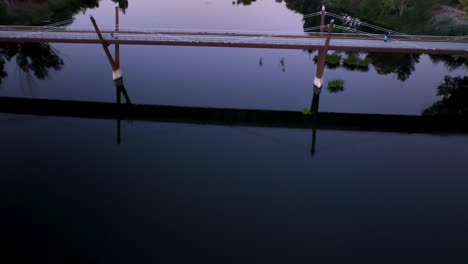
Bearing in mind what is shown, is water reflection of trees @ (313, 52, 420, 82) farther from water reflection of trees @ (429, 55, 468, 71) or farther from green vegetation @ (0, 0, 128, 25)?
green vegetation @ (0, 0, 128, 25)

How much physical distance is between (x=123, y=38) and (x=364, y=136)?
1054 inches

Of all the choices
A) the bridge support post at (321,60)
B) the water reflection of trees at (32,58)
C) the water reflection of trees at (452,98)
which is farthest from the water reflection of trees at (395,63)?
the water reflection of trees at (32,58)

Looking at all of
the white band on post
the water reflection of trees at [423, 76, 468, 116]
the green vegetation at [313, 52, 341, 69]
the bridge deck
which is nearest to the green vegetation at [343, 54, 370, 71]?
the green vegetation at [313, 52, 341, 69]

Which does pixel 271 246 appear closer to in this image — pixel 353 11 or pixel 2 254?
pixel 2 254

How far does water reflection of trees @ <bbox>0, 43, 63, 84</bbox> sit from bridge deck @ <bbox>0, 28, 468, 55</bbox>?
530 centimetres

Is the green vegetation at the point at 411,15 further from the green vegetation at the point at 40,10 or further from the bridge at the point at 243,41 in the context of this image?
the green vegetation at the point at 40,10

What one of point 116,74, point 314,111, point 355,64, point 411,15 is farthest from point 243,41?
point 411,15

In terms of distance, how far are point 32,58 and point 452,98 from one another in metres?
52.7

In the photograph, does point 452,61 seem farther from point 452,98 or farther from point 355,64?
point 355,64

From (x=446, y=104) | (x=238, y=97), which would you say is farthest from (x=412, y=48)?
(x=238, y=97)

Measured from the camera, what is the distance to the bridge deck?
3690 cm

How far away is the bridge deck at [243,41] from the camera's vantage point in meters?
36.9

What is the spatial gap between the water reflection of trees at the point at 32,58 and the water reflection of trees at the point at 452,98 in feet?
146

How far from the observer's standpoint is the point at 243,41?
3862 cm
